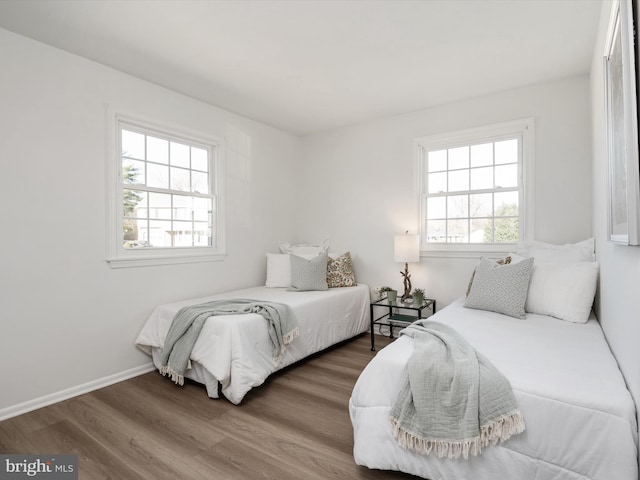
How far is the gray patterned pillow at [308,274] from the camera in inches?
151

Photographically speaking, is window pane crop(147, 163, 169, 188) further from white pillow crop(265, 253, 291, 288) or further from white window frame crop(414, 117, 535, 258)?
white window frame crop(414, 117, 535, 258)

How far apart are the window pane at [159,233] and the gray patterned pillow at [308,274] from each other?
1.29m

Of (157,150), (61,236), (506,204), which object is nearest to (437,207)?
(506,204)

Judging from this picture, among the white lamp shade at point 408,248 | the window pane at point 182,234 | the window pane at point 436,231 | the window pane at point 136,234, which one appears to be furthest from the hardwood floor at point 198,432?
the window pane at point 436,231

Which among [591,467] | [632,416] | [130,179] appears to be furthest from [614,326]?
[130,179]

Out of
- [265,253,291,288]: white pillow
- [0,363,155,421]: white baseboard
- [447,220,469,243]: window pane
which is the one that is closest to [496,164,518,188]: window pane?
[447,220,469,243]: window pane

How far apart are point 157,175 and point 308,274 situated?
1.77 m

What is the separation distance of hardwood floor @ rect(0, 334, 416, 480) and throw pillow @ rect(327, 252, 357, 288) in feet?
4.28

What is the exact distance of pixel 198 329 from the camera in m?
2.70

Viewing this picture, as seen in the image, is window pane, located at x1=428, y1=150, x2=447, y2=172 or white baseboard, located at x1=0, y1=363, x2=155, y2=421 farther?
window pane, located at x1=428, y1=150, x2=447, y2=172

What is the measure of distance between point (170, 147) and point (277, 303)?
6.06 ft

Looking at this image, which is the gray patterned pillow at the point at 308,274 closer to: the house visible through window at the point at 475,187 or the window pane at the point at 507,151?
the house visible through window at the point at 475,187

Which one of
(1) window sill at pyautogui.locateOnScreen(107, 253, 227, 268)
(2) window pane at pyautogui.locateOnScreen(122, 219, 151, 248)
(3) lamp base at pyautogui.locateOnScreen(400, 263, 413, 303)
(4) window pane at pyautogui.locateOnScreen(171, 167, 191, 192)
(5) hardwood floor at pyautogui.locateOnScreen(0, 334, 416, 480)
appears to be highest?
(4) window pane at pyautogui.locateOnScreen(171, 167, 191, 192)

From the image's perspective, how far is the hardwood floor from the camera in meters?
1.82
